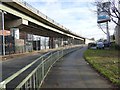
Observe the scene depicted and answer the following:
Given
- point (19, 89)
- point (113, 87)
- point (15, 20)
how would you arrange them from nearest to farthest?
point (19, 89) < point (113, 87) < point (15, 20)

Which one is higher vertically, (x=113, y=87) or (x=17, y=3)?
(x=17, y=3)

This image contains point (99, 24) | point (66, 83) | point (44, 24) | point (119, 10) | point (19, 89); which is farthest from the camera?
point (99, 24)

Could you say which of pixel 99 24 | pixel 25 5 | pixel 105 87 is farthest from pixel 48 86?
pixel 99 24

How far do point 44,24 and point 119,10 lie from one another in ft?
99.6

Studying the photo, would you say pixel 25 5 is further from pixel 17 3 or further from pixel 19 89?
pixel 19 89

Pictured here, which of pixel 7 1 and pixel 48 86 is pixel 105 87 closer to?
pixel 48 86

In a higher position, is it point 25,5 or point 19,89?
point 25,5

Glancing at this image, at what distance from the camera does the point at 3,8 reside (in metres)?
36.6

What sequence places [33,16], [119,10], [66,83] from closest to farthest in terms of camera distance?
[66,83] → [119,10] → [33,16]

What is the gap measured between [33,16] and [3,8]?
13.3m

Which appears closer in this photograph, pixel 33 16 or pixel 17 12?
pixel 17 12

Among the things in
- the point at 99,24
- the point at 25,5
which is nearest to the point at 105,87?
the point at 25,5

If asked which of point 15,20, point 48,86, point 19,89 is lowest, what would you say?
point 48,86

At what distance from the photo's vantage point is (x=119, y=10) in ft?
107
